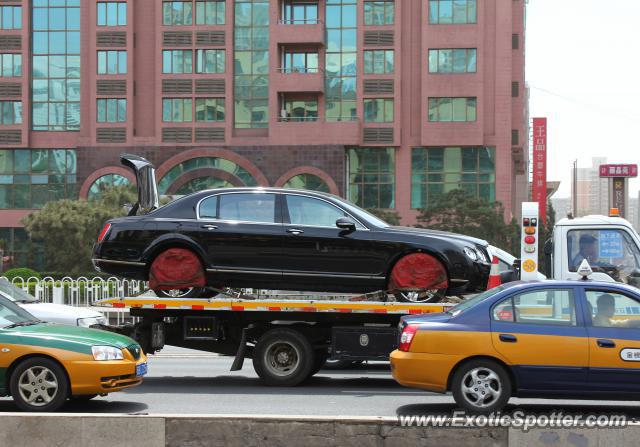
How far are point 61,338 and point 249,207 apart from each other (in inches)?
136

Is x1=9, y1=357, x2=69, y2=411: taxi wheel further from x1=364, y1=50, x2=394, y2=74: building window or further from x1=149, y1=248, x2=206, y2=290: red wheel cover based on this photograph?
x1=364, y1=50, x2=394, y2=74: building window

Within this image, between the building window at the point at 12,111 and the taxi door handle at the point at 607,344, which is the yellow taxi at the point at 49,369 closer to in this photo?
the taxi door handle at the point at 607,344

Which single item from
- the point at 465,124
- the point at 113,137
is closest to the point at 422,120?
the point at 465,124

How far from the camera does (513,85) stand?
6362 centimetres

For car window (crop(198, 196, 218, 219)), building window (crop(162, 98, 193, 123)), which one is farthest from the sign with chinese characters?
building window (crop(162, 98, 193, 123))

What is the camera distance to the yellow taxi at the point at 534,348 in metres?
9.09

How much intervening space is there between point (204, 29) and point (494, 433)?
5462 cm

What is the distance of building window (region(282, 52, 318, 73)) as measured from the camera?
194 feet

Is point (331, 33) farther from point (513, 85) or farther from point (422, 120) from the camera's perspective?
point (513, 85)

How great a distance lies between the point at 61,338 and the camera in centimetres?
958

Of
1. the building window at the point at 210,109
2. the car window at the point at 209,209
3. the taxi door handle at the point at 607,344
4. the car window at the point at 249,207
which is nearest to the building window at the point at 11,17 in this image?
the building window at the point at 210,109

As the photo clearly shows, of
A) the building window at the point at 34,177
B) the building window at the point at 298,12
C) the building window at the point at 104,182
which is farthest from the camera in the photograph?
the building window at the point at 34,177

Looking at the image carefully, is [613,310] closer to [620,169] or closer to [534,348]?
[534,348]

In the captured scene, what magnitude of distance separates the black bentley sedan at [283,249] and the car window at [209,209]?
0.01 metres
